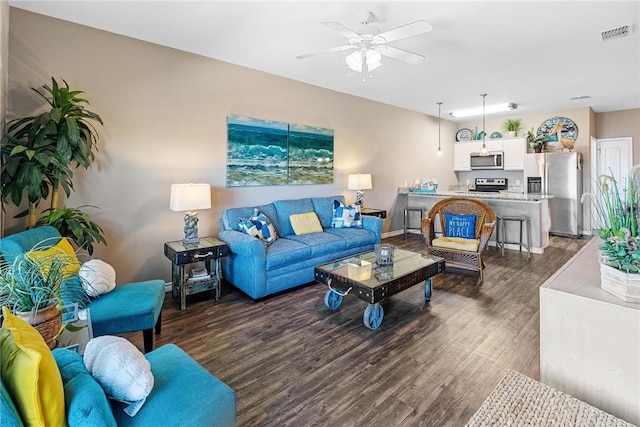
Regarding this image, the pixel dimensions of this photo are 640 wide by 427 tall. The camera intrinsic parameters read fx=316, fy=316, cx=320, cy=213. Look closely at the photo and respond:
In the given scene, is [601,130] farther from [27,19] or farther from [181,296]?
[27,19]

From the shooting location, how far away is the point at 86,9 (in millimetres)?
2736

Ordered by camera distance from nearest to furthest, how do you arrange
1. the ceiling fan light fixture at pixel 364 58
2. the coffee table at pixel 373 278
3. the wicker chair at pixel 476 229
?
the coffee table at pixel 373 278 < the ceiling fan light fixture at pixel 364 58 < the wicker chair at pixel 476 229

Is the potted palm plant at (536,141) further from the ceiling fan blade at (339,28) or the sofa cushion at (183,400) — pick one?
the sofa cushion at (183,400)

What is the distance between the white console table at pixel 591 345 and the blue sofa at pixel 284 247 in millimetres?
2456

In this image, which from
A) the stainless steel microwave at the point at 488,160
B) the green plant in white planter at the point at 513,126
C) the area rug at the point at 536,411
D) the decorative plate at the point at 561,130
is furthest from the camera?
the stainless steel microwave at the point at 488,160

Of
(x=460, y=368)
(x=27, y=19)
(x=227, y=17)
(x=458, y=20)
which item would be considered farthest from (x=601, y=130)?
(x=27, y=19)

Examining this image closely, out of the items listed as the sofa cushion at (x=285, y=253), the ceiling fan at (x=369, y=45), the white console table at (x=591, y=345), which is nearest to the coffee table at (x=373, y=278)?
the sofa cushion at (x=285, y=253)

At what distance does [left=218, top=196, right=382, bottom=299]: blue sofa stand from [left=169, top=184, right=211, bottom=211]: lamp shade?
1.65ft

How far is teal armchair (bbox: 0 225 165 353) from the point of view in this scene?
190 cm

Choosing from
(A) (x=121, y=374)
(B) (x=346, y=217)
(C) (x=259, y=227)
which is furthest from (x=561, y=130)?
(A) (x=121, y=374)

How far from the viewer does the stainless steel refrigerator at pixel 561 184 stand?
628 centimetres

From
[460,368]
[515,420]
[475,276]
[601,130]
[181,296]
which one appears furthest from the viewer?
[601,130]

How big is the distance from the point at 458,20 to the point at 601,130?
6625 millimetres

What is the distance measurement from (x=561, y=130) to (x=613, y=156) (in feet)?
4.74
